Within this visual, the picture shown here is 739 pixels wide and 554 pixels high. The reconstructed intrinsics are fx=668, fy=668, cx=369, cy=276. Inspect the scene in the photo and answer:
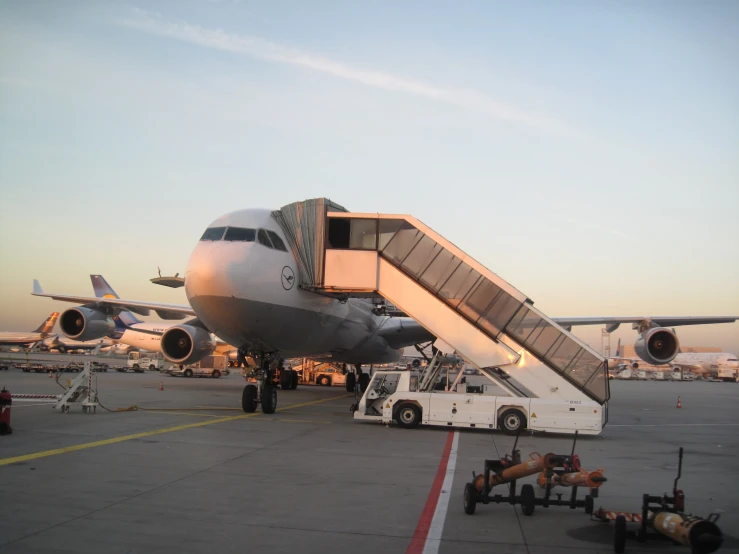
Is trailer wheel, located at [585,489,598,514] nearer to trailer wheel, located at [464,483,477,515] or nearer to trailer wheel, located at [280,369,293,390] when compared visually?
trailer wheel, located at [464,483,477,515]

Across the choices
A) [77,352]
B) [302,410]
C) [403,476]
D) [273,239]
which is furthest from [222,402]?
[77,352]

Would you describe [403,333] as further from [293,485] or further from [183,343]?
[293,485]

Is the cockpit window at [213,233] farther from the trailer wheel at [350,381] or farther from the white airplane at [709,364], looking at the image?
the white airplane at [709,364]

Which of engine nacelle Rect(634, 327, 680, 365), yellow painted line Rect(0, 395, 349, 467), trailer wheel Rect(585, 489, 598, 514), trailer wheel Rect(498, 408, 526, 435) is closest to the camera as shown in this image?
trailer wheel Rect(585, 489, 598, 514)

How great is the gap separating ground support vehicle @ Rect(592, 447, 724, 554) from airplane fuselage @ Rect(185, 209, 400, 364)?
9757 mm

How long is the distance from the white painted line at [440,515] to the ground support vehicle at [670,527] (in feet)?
4.89

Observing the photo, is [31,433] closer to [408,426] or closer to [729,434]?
[408,426]

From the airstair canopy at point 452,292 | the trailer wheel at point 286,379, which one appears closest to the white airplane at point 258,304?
the airstair canopy at point 452,292

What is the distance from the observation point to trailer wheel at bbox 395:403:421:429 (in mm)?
14984

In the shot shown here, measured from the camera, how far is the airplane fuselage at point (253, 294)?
568 inches

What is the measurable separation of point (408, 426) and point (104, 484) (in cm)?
841

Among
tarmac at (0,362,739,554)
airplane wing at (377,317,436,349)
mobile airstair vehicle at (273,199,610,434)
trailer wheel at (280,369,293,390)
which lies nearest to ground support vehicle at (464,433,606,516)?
tarmac at (0,362,739,554)

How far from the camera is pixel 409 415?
15.0 metres

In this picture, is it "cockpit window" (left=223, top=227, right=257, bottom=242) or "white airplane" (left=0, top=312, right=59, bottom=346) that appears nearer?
"cockpit window" (left=223, top=227, right=257, bottom=242)
